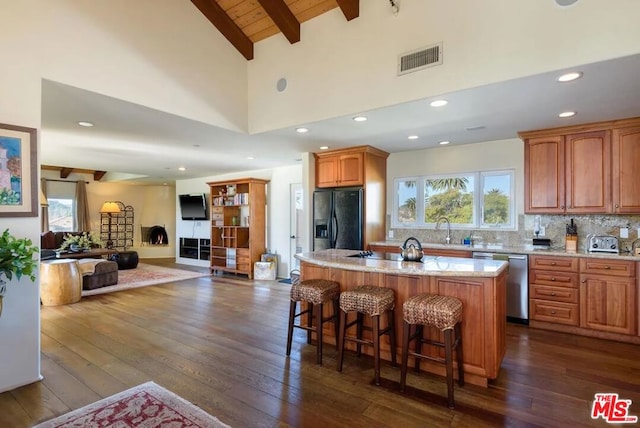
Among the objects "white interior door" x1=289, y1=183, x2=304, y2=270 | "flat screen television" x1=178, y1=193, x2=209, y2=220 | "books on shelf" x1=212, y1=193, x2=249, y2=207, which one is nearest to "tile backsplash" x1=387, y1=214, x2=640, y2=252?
"white interior door" x1=289, y1=183, x2=304, y2=270

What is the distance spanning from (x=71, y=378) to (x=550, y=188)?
539cm

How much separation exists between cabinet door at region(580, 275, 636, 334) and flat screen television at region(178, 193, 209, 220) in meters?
7.98

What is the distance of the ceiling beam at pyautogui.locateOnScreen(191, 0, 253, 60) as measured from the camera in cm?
398

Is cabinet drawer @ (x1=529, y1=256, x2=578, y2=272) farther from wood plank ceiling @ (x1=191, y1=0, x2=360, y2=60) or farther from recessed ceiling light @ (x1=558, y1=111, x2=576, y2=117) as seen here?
wood plank ceiling @ (x1=191, y1=0, x2=360, y2=60)

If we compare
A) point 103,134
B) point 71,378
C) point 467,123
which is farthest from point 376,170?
point 71,378

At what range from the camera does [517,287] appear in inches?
162

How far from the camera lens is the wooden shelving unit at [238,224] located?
7.40 metres

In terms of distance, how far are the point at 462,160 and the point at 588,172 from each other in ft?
5.08

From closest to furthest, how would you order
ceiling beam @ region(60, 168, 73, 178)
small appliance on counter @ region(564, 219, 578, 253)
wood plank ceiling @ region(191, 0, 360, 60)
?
1. wood plank ceiling @ region(191, 0, 360, 60)
2. small appliance on counter @ region(564, 219, 578, 253)
3. ceiling beam @ region(60, 168, 73, 178)

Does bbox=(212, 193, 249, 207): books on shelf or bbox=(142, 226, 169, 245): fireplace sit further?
bbox=(142, 226, 169, 245): fireplace

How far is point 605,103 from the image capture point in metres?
3.27

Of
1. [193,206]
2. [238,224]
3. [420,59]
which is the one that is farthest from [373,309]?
[193,206]

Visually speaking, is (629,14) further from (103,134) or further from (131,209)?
(131,209)

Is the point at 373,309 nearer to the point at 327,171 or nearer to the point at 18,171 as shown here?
the point at 18,171
